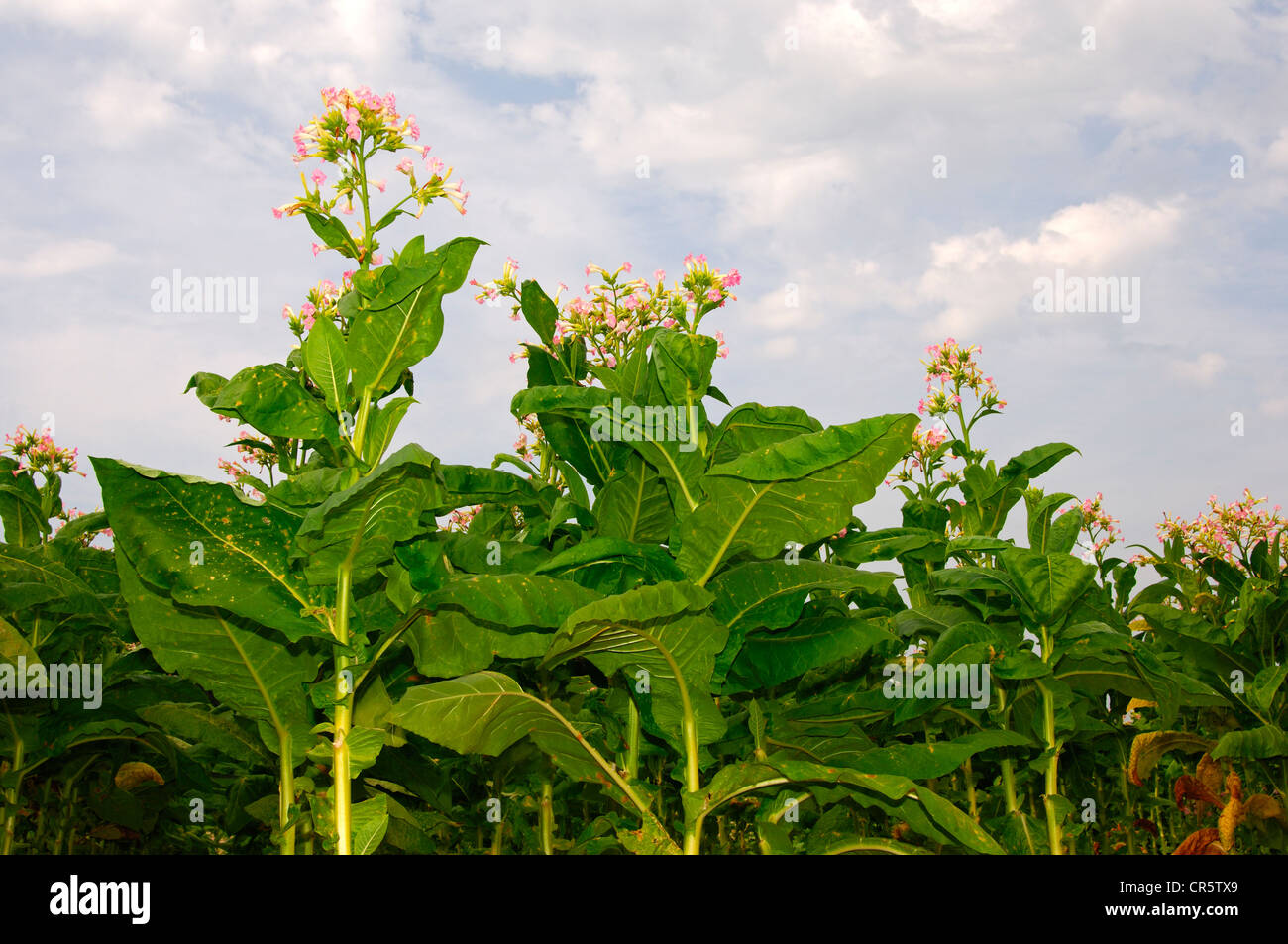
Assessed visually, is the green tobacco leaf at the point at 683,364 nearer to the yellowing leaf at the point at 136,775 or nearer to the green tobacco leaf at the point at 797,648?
the green tobacco leaf at the point at 797,648

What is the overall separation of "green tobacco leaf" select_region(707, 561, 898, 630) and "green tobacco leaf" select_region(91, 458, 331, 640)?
915mm

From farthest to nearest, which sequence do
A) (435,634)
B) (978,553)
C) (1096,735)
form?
(1096,735) < (978,553) < (435,634)

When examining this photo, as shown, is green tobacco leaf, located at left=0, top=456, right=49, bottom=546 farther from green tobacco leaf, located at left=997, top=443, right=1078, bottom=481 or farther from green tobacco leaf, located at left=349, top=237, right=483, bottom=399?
green tobacco leaf, located at left=997, top=443, right=1078, bottom=481

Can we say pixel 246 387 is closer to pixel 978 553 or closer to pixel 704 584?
pixel 704 584

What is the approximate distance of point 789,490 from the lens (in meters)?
2.03

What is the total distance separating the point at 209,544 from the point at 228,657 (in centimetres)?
42

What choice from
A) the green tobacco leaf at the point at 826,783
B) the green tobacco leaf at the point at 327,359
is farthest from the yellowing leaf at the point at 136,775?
the green tobacco leaf at the point at 826,783

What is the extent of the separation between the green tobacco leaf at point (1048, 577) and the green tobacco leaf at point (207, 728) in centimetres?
223

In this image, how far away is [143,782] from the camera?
350 centimetres

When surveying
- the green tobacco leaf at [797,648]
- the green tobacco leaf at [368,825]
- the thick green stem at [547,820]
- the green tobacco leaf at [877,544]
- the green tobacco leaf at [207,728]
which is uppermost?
the green tobacco leaf at [877,544]

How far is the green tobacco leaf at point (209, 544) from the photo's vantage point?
1818 mm

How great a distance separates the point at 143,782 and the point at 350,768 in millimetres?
2150

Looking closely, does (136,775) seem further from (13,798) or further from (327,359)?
(327,359)
